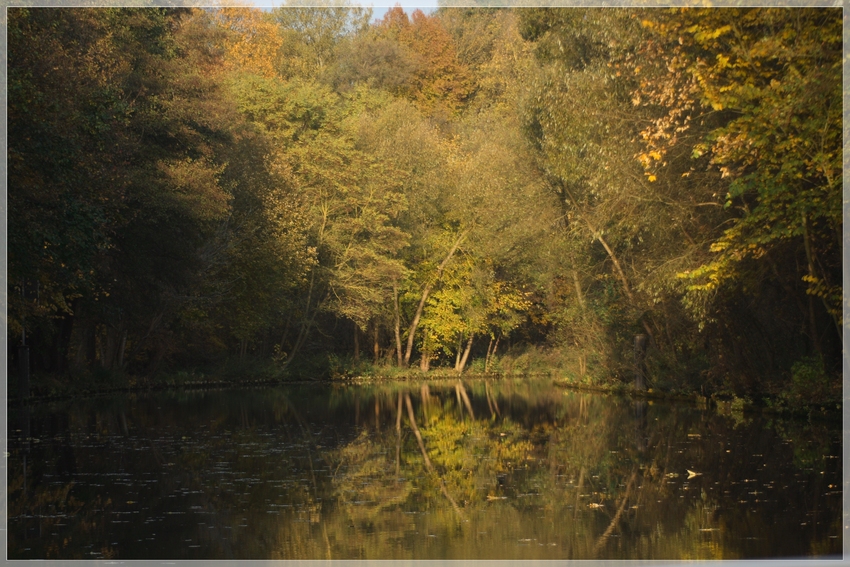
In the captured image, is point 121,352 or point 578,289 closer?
point 578,289

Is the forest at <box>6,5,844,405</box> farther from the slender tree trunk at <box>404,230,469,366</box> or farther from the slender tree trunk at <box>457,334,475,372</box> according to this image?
the slender tree trunk at <box>404,230,469,366</box>

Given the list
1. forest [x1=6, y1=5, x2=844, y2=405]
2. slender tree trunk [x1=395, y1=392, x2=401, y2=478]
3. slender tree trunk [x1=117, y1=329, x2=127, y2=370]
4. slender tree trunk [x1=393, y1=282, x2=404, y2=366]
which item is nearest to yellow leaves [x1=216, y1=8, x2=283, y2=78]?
forest [x1=6, y1=5, x2=844, y2=405]

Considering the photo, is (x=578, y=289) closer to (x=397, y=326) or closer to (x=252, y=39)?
(x=397, y=326)

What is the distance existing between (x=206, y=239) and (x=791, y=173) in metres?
22.0

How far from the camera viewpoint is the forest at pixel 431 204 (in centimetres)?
1517

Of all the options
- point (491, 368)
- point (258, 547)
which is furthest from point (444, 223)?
point (258, 547)

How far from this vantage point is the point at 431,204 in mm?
47469

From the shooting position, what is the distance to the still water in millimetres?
8125

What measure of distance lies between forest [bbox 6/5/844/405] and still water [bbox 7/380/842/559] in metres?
2.77

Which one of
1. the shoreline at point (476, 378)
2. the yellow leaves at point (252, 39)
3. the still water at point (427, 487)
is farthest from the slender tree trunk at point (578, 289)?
the yellow leaves at point (252, 39)

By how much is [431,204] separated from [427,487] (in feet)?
120

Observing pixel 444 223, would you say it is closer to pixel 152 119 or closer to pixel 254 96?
pixel 254 96

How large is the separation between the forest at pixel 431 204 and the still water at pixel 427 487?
109 inches

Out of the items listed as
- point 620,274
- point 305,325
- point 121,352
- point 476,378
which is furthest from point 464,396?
point 476,378
